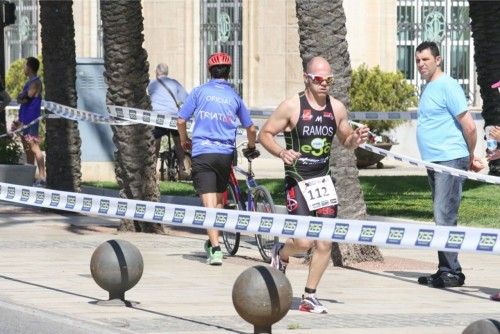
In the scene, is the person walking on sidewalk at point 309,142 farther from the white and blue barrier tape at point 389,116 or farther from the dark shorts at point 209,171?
the white and blue barrier tape at point 389,116

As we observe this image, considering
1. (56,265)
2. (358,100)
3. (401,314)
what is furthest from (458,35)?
(401,314)

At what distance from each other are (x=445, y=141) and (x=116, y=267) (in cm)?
320

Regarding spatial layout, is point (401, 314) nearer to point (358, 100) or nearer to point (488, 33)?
point (488, 33)

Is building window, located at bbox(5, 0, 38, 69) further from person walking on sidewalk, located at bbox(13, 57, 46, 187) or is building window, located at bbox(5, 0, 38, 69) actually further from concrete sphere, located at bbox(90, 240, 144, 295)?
concrete sphere, located at bbox(90, 240, 144, 295)

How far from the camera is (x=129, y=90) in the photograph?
17.6m

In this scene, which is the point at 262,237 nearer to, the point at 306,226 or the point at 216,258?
the point at 216,258

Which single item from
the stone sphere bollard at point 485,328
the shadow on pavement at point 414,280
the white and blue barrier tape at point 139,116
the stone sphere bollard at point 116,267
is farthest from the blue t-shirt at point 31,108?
the stone sphere bollard at point 485,328

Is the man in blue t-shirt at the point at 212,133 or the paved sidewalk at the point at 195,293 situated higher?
the man in blue t-shirt at the point at 212,133

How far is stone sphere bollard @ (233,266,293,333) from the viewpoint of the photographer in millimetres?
9844

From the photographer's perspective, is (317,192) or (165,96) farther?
(165,96)

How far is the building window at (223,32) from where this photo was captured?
32.8 meters

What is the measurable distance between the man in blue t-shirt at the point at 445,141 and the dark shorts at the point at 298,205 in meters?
1.63

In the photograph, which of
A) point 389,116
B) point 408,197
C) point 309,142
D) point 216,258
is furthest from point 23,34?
point 309,142

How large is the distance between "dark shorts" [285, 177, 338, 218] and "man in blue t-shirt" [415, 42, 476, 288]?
1.63m
